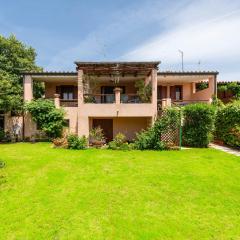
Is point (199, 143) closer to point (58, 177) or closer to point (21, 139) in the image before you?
point (58, 177)

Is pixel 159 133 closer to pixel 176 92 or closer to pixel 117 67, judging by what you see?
pixel 117 67

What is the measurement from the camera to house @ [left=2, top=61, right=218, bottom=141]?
70.7 feet

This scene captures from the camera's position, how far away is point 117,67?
21312mm

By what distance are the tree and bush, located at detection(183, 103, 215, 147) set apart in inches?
565

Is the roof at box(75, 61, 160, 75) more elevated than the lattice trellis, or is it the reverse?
the roof at box(75, 61, 160, 75)

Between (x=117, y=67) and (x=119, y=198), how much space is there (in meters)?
14.0

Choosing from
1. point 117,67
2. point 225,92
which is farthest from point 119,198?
point 225,92

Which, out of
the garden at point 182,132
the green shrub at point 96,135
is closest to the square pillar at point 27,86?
the garden at point 182,132

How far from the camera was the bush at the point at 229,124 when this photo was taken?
1931cm

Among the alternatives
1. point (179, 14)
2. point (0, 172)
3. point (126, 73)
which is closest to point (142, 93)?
point (126, 73)

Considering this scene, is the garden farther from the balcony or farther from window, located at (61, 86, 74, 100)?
window, located at (61, 86, 74, 100)

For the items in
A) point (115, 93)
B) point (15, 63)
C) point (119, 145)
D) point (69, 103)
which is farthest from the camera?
point (15, 63)

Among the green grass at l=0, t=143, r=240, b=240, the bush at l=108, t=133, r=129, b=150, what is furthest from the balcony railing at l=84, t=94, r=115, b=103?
the green grass at l=0, t=143, r=240, b=240

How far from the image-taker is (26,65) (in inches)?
1186
